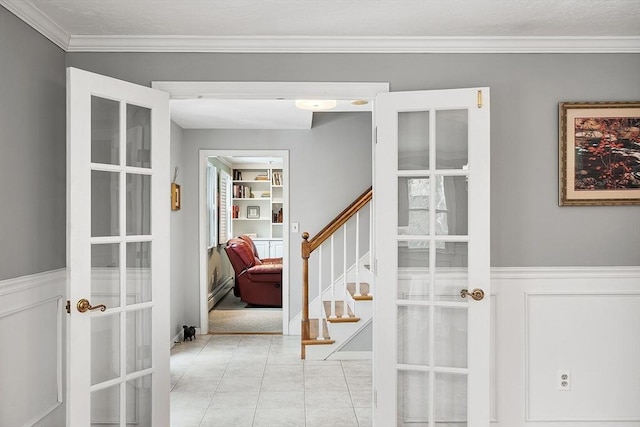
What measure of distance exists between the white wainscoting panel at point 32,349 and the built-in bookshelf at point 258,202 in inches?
269

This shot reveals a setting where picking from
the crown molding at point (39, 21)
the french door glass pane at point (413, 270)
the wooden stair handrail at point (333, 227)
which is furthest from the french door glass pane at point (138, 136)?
the wooden stair handrail at point (333, 227)

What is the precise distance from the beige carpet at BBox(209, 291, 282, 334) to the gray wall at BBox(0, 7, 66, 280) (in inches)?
135

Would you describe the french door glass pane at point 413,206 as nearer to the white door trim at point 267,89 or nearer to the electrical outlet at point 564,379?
the white door trim at point 267,89

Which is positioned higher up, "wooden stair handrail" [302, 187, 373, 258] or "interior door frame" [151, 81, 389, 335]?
"interior door frame" [151, 81, 389, 335]

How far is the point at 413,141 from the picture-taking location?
2.93 m

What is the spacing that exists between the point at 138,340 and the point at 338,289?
3118mm

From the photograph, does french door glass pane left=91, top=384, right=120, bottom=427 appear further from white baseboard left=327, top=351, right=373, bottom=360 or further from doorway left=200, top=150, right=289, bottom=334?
doorway left=200, top=150, right=289, bottom=334

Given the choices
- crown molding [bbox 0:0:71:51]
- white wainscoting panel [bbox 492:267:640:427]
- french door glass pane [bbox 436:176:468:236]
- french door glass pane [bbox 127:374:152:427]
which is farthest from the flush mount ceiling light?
french door glass pane [bbox 127:374:152:427]

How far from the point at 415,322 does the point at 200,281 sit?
3525 mm

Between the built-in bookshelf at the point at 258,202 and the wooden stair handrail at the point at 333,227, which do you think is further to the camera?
the built-in bookshelf at the point at 258,202

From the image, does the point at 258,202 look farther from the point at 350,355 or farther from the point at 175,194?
the point at 350,355

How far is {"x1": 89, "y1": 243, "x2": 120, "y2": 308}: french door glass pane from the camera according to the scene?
266 cm

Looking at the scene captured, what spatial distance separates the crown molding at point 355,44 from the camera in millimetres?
2988

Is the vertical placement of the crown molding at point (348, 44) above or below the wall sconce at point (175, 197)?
above
